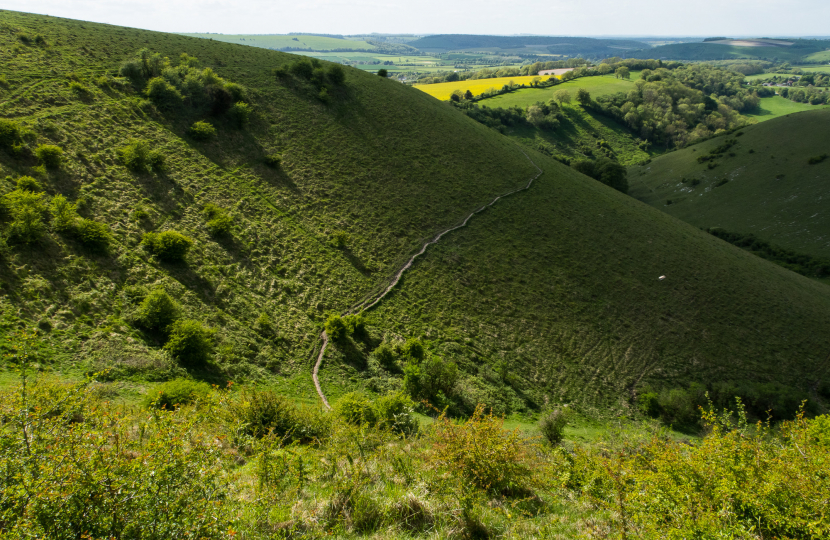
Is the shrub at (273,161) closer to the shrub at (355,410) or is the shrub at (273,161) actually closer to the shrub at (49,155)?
the shrub at (49,155)

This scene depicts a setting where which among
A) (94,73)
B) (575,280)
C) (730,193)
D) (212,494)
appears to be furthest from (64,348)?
(730,193)

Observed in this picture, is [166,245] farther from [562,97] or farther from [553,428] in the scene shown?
[562,97]

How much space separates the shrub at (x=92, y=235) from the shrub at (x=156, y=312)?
540cm

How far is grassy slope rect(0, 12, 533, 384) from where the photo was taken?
22.1 m

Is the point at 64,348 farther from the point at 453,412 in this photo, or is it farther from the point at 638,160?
the point at 638,160

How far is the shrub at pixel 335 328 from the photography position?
26.9 m

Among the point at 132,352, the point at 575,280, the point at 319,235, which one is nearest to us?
the point at 132,352

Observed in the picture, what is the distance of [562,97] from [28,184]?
141 metres

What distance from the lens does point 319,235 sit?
3622 cm

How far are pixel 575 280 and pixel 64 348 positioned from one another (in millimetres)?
41112

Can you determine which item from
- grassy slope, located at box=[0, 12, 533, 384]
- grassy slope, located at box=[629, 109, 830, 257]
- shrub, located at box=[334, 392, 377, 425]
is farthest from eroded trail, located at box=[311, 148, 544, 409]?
grassy slope, located at box=[629, 109, 830, 257]

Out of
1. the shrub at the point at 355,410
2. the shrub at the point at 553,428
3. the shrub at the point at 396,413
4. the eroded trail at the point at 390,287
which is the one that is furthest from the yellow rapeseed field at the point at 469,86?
the shrub at the point at 355,410

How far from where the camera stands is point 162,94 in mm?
39750

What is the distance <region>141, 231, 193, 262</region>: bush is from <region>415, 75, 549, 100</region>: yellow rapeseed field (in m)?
122
